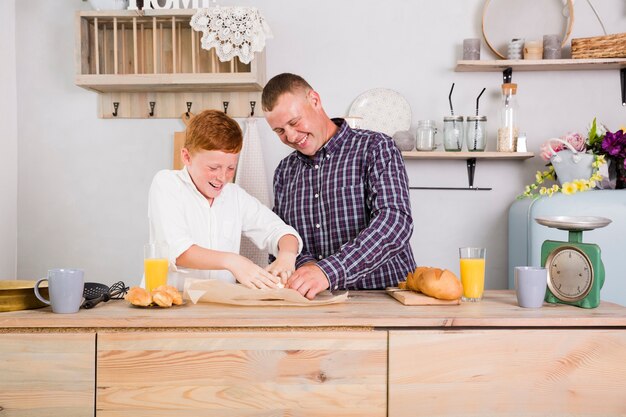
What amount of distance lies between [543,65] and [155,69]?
1838 mm

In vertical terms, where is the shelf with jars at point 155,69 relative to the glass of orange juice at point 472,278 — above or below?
above

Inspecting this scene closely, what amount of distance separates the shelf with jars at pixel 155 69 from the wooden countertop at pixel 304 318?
1701 mm

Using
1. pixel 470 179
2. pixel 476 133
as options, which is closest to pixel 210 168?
pixel 476 133

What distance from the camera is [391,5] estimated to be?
317 cm

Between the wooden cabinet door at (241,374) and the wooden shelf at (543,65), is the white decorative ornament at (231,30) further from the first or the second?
the wooden cabinet door at (241,374)

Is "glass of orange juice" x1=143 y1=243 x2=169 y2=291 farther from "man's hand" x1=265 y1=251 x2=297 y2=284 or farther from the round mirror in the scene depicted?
the round mirror

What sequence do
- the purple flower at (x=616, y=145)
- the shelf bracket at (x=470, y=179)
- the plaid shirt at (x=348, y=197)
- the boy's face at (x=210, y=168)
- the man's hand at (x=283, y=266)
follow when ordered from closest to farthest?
the man's hand at (x=283, y=266) < the boy's face at (x=210, y=168) < the plaid shirt at (x=348, y=197) < the purple flower at (x=616, y=145) < the shelf bracket at (x=470, y=179)

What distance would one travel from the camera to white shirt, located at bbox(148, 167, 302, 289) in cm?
191

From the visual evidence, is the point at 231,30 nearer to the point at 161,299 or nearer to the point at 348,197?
the point at 348,197

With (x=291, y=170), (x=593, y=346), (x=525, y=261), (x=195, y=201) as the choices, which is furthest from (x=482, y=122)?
(x=593, y=346)

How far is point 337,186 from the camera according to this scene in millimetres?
2174

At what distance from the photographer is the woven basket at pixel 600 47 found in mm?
2924

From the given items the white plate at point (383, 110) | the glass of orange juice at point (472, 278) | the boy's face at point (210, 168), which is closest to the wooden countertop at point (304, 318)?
the glass of orange juice at point (472, 278)

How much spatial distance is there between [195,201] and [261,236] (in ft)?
0.88
